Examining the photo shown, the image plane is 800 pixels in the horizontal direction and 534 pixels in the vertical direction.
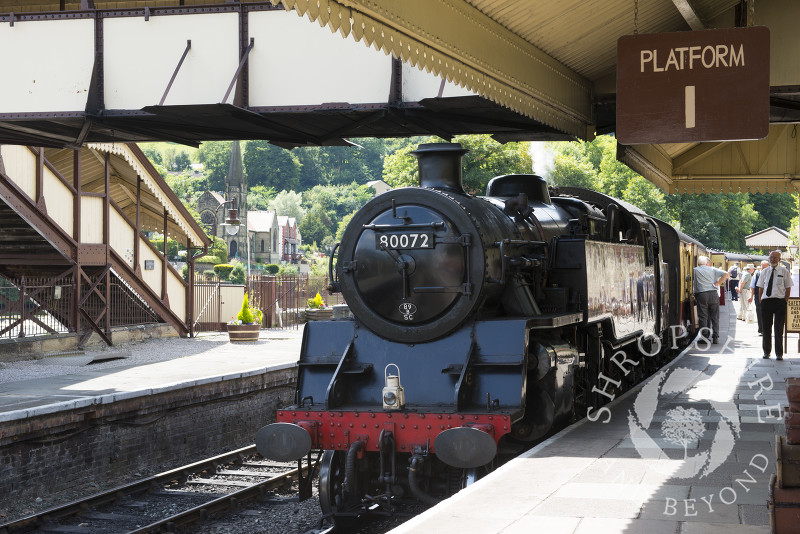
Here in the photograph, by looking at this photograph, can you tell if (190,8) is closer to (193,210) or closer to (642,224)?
(642,224)

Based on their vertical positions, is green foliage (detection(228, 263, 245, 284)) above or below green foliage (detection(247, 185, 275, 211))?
below

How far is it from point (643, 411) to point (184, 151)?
178 m

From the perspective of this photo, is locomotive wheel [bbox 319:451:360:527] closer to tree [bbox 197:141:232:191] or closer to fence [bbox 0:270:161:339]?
fence [bbox 0:270:161:339]

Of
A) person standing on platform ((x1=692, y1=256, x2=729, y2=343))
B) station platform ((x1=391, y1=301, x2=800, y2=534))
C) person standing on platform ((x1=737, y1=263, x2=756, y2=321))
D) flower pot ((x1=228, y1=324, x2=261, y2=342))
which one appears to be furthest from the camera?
person standing on platform ((x1=737, y1=263, x2=756, y2=321))

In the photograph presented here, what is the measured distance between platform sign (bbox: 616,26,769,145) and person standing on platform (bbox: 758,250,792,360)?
7434mm

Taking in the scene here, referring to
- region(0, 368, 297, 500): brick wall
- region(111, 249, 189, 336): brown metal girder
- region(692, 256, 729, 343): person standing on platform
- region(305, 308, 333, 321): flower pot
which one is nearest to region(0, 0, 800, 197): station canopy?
region(692, 256, 729, 343): person standing on platform

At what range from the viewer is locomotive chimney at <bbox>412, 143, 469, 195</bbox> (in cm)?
848

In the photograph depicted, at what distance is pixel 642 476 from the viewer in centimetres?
628

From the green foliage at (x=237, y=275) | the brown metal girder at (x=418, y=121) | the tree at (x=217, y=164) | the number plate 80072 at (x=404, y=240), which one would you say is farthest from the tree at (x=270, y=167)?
the number plate 80072 at (x=404, y=240)

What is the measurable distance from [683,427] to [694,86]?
335cm

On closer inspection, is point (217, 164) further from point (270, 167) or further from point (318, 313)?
point (318, 313)

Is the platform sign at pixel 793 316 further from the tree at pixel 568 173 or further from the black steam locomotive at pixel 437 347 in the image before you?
the tree at pixel 568 173

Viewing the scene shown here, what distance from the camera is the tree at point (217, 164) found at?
5782 inches

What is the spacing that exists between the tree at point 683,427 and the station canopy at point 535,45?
2.91 meters
